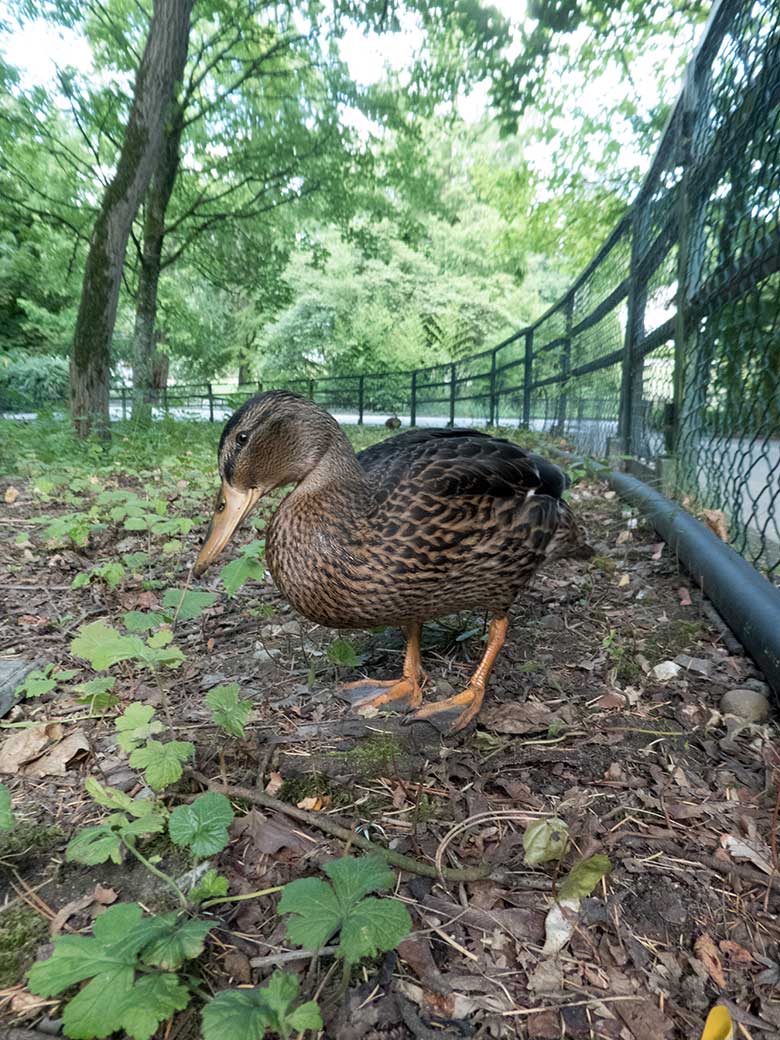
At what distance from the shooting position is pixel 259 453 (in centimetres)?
219

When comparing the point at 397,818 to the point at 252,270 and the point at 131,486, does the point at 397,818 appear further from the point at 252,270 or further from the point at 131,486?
the point at 252,270

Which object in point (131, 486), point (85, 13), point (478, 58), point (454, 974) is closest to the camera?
point (454, 974)

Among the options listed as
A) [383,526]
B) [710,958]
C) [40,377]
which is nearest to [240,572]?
[383,526]

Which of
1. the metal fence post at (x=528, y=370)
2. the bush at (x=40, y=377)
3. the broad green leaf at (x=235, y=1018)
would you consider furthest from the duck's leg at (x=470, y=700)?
the bush at (x=40, y=377)

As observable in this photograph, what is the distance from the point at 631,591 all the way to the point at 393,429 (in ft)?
43.4

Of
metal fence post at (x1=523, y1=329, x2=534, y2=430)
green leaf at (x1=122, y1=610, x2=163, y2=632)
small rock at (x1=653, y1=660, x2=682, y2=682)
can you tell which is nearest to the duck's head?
green leaf at (x1=122, y1=610, x2=163, y2=632)

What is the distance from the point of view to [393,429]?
642 inches

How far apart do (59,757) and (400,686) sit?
1.16m

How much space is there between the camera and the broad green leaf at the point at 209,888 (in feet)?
4.47

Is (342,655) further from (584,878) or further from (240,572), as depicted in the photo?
(584,878)

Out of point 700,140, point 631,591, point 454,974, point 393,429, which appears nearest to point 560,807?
point 454,974

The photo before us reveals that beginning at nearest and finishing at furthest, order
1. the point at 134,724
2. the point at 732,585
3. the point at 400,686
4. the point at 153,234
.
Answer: the point at 134,724
the point at 400,686
the point at 732,585
the point at 153,234

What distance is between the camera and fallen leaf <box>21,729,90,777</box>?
192 cm

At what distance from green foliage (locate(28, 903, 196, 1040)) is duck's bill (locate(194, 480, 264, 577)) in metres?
1.15
